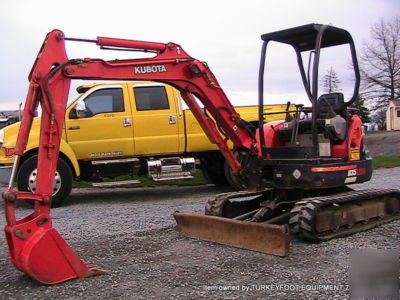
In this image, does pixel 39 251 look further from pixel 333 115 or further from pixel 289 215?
pixel 333 115

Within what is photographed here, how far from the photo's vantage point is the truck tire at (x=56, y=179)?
9898 mm

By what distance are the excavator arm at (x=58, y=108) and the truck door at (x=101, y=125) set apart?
4156 millimetres

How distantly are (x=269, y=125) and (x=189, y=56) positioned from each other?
1.60m

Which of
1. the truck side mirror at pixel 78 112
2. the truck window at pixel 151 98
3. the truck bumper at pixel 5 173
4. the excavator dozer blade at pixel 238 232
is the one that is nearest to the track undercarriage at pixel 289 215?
the excavator dozer blade at pixel 238 232

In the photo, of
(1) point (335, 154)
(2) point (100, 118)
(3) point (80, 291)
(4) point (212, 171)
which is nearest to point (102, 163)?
(2) point (100, 118)

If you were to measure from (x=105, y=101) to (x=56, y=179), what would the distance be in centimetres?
204

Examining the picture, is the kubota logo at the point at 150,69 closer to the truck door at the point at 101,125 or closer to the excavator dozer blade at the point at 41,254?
the excavator dozer blade at the point at 41,254

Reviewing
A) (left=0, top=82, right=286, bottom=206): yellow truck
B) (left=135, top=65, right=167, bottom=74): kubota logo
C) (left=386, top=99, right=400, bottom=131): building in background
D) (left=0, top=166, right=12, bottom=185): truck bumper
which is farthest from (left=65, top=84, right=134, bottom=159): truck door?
(left=386, top=99, right=400, bottom=131): building in background

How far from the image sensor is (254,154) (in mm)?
7332

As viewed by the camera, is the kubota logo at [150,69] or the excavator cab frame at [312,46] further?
the excavator cab frame at [312,46]

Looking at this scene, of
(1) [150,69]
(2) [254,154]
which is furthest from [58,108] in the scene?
(2) [254,154]

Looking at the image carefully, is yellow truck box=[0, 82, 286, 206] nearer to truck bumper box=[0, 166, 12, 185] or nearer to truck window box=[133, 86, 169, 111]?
truck window box=[133, 86, 169, 111]

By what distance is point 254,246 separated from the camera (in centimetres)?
608

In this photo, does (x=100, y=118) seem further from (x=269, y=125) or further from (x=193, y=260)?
(x=193, y=260)
